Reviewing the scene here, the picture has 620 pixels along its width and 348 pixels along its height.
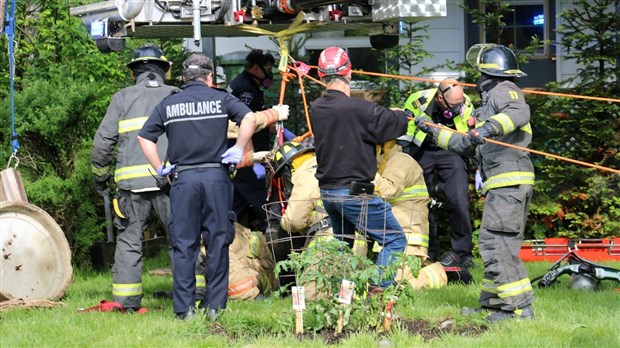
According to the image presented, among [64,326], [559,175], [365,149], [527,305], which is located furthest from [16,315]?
[559,175]

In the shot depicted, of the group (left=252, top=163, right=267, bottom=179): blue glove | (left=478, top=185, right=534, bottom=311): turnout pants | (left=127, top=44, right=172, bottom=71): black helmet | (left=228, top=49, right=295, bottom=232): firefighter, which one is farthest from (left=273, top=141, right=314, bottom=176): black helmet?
(left=478, top=185, right=534, bottom=311): turnout pants

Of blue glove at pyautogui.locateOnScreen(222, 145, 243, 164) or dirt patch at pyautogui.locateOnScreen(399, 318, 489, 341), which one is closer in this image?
dirt patch at pyautogui.locateOnScreen(399, 318, 489, 341)

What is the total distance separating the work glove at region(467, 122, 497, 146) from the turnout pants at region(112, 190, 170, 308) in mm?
2816

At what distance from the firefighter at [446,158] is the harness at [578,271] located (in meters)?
1.49

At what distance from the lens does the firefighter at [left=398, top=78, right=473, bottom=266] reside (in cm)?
1081

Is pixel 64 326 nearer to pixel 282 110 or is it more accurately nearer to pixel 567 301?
pixel 282 110

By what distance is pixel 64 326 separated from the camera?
8188 millimetres

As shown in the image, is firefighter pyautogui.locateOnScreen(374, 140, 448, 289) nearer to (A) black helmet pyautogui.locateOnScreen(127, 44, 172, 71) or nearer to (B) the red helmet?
(B) the red helmet

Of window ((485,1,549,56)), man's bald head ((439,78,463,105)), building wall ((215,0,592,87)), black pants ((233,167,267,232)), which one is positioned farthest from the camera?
window ((485,1,549,56))

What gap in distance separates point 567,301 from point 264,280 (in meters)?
2.73

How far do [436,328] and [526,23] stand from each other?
926 centimetres

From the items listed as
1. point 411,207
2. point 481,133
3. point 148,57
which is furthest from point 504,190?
point 148,57

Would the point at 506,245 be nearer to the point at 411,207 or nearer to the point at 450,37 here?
the point at 411,207

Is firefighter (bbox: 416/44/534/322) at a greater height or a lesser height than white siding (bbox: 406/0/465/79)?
lesser
